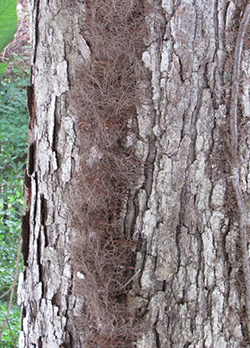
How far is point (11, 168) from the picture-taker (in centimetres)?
327

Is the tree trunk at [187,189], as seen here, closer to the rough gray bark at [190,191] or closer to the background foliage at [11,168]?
the rough gray bark at [190,191]

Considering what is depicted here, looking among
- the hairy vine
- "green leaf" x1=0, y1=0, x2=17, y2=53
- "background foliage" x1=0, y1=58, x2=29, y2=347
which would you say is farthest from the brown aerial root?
"background foliage" x1=0, y1=58, x2=29, y2=347

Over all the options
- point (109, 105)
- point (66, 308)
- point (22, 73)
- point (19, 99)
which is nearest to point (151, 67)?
point (109, 105)

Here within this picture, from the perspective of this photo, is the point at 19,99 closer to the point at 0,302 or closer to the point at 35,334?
the point at 0,302

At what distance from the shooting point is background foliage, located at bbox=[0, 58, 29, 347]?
2553mm

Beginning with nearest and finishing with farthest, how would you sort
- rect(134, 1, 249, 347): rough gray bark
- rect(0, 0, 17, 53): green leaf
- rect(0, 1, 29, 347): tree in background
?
rect(134, 1, 249, 347): rough gray bark < rect(0, 0, 17, 53): green leaf < rect(0, 1, 29, 347): tree in background

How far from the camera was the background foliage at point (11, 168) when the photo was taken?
2.55 meters

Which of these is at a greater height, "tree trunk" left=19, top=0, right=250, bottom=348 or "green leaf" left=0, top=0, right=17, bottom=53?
"green leaf" left=0, top=0, right=17, bottom=53

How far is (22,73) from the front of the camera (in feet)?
13.0

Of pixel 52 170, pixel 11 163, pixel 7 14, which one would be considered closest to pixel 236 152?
pixel 52 170

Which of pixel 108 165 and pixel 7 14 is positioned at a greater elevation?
pixel 7 14

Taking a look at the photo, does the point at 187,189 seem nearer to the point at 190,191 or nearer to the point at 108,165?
the point at 190,191

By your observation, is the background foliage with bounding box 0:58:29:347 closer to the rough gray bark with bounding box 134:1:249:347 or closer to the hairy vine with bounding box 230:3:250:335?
the rough gray bark with bounding box 134:1:249:347

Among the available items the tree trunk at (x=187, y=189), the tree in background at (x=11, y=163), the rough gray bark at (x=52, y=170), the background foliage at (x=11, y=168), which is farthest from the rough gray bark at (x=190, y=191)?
the background foliage at (x=11, y=168)
